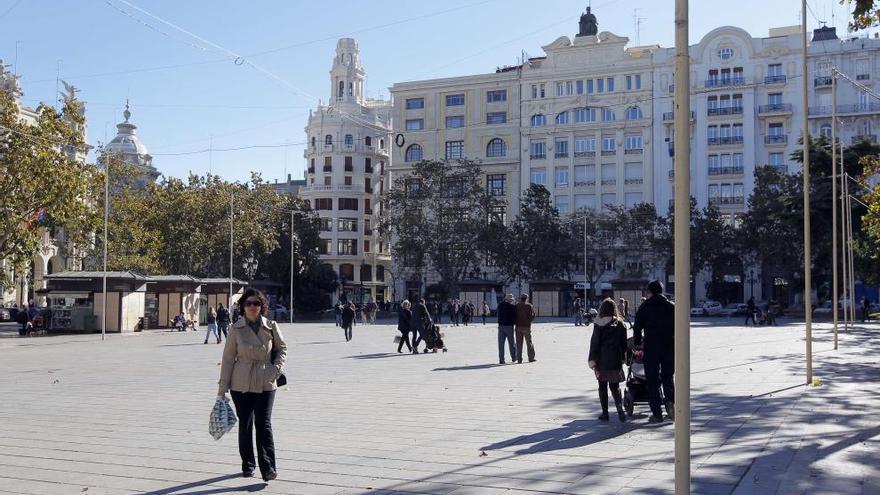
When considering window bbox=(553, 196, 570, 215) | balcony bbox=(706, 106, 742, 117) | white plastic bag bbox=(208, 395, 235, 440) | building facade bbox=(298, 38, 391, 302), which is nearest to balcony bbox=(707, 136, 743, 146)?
balcony bbox=(706, 106, 742, 117)

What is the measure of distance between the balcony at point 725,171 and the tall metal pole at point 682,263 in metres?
73.8

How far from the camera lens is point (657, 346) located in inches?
432

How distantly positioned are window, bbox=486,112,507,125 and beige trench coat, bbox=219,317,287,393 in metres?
79.3

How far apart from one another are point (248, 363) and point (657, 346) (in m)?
5.61

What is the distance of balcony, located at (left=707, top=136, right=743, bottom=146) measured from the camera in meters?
75.0

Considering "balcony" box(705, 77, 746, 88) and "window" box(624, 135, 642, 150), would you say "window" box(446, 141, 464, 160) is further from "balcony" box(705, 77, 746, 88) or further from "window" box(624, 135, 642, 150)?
"balcony" box(705, 77, 746, 88)

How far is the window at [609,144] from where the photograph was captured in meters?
80.7

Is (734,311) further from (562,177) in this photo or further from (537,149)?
(537,149)

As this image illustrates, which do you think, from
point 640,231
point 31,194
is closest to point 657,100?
point 640,231

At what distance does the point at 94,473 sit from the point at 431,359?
14745 mm

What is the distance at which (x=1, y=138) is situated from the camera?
35562 mm

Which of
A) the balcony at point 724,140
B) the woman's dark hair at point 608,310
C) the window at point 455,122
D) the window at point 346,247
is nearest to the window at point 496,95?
the window at point 455,122

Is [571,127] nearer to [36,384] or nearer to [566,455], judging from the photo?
[36,384]

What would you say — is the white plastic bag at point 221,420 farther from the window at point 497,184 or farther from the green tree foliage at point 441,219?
the window at point 497,184
